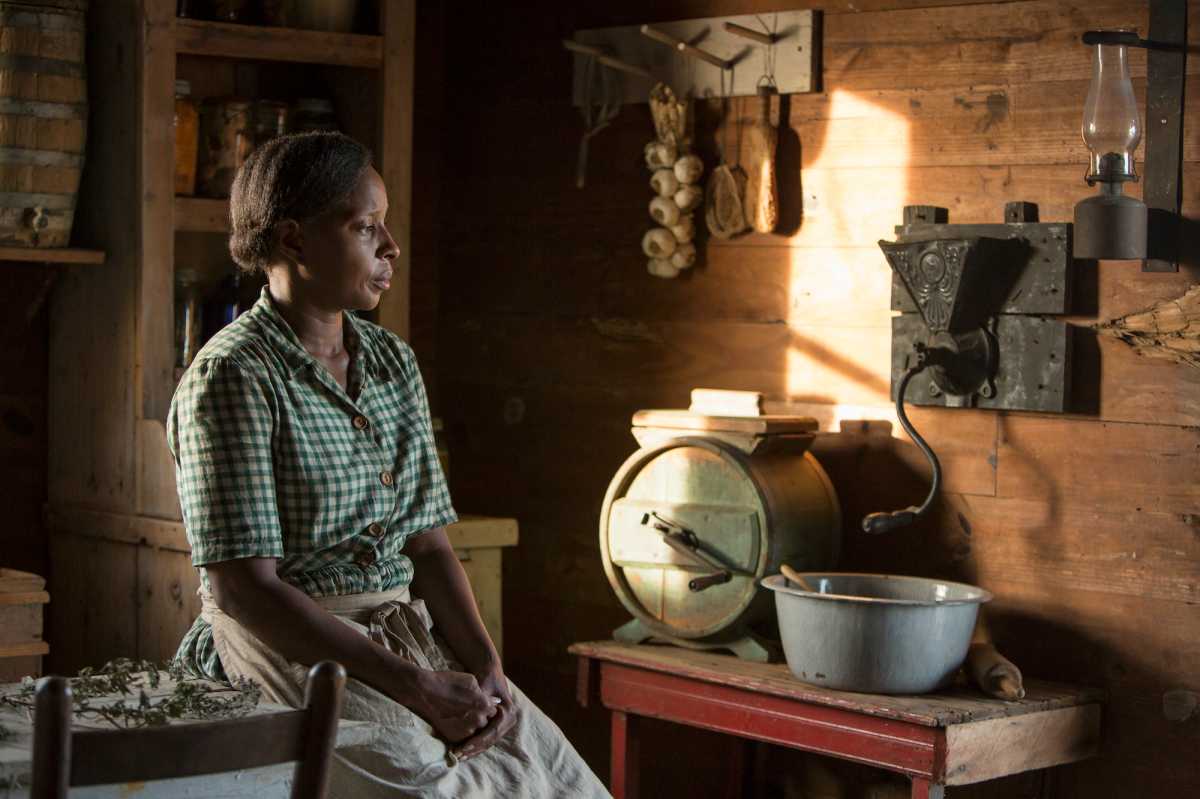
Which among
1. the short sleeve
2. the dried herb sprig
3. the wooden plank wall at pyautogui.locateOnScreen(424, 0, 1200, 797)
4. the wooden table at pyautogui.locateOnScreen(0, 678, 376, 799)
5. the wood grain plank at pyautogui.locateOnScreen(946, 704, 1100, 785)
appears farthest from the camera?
the wooden plank wall at pyautogui.locateOnScreen(424, 0, 1200, 797)

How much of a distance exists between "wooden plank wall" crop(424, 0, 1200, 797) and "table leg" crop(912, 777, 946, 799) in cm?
40

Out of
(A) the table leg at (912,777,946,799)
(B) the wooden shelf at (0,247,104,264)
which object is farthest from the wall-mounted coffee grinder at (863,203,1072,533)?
(B) the wooden shelf at (0,247,104,264)

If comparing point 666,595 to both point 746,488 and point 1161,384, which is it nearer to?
point 746,488

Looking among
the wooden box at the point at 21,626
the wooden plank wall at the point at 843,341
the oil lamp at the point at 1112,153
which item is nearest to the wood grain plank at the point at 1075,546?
the wooden plank wall at the point at 843,341

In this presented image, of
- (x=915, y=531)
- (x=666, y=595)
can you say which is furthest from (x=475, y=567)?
(x=915, y=531)

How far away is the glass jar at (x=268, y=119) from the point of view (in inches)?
135

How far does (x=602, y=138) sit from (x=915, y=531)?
3.77 feet

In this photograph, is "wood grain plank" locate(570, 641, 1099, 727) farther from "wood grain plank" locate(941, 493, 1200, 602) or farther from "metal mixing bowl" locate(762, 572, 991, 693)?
"wood grain plank" locate(941, 493, 1200, 602)

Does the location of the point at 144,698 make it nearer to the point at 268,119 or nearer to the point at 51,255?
the point at 51,255

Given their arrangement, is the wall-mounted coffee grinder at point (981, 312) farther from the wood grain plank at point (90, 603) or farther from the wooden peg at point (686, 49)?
the wood grain plank at point (90, 603)

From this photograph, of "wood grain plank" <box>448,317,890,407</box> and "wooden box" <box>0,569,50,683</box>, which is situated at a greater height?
"wood grain plank" <box>448,317,890,407</box>

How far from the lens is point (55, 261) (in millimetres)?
3266

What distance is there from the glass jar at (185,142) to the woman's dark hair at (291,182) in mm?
1103

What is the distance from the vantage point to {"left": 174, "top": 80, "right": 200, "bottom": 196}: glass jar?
3.37 m
